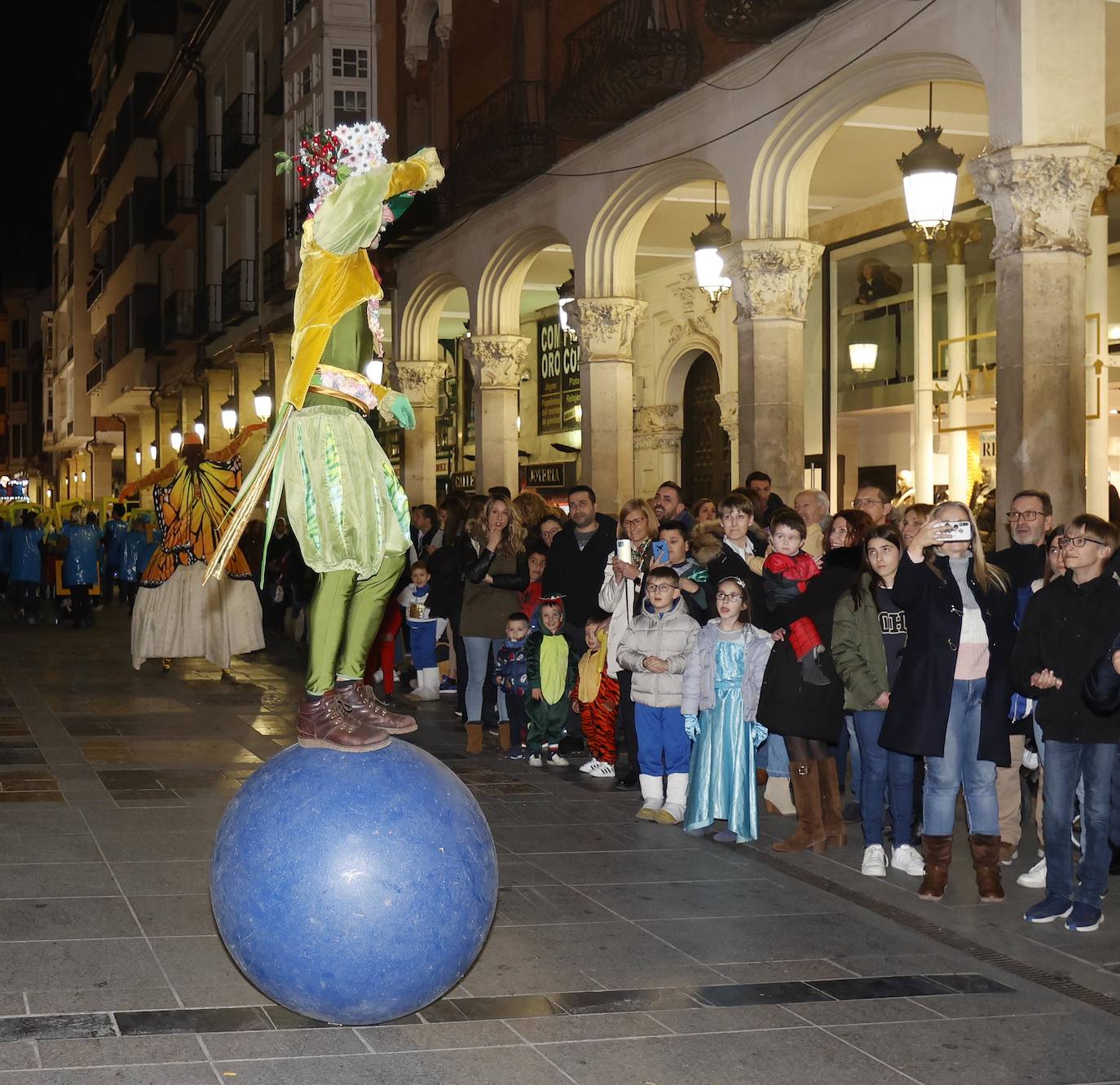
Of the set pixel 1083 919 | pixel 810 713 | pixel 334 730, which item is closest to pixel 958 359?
pixel 810 713

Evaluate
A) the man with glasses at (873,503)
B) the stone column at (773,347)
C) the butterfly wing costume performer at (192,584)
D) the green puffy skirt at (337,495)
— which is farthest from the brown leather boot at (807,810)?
the butterfly wing costume performer at (192,584)

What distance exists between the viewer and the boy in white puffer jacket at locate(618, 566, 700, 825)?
9141 millimetres

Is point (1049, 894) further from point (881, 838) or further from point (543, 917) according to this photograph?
point (543, 917)

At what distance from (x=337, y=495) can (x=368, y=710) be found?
774mm

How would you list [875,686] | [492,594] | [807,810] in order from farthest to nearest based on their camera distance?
[492,594], [807,810], [875,686]

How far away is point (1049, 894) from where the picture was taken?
6984 mm

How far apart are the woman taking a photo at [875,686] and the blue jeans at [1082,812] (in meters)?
1.00

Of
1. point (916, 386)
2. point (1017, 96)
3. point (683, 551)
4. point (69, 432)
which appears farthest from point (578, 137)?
point (69, 432)

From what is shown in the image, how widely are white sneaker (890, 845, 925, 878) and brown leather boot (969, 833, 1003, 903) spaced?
459 mm

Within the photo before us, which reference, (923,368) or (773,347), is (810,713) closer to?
(773,347)

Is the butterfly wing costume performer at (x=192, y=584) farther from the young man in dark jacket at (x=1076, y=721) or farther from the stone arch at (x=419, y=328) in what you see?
the young man in dark jacket at (x=1076, y=721)

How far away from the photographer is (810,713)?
27.1 ft

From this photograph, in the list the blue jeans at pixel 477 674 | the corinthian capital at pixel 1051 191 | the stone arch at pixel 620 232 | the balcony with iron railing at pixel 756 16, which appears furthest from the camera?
the stone arch at pixel 620 232

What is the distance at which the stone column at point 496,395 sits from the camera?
21125 millimetres
